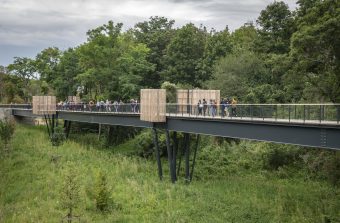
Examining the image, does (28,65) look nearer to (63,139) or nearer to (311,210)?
(63,139)

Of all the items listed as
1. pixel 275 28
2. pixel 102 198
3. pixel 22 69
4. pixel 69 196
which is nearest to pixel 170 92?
pixel 275 28

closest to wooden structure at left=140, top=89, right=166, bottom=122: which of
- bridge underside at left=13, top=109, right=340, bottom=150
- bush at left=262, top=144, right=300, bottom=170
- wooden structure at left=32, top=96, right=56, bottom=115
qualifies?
bridge underside at left=13, top=109, right=340, bottom=150

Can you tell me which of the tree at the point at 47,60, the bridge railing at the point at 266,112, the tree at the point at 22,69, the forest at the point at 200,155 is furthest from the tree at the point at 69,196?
the tree at the point at 22,69

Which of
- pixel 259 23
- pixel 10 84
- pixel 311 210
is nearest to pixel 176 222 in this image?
pixel 311 210

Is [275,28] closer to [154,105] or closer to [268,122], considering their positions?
[154,105]

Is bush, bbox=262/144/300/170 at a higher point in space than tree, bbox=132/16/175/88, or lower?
lower

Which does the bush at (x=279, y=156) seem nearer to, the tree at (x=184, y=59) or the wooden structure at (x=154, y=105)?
the wooden structure at (x=154, y=105)

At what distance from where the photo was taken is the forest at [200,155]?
1145 inches

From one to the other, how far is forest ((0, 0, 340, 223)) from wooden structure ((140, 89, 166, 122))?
5202 mm

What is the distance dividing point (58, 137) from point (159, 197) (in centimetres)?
3323

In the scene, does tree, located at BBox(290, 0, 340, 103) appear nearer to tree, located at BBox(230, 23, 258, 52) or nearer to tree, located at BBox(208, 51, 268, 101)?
tree, located at BBox(208, 51, 268, 101)

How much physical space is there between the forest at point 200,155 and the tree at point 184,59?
0.22 meters

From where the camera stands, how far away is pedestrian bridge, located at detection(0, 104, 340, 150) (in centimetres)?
2386

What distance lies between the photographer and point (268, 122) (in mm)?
26844
